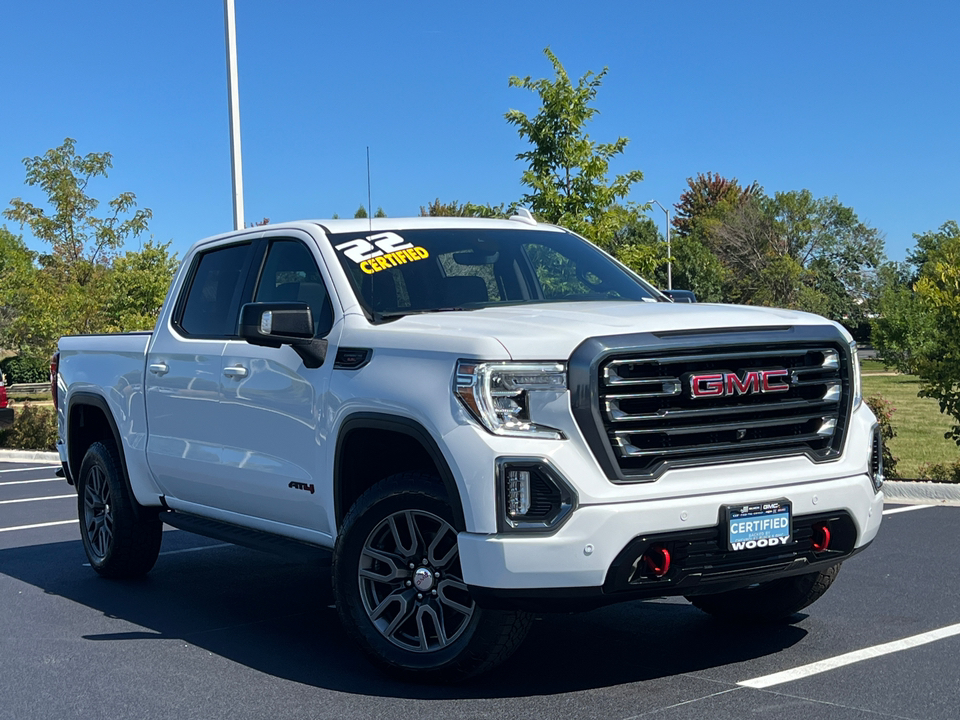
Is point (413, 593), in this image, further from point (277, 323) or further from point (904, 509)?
point (904, 509)

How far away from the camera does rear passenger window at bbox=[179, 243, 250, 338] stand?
6684 millimetres

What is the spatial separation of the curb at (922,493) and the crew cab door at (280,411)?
6.20m

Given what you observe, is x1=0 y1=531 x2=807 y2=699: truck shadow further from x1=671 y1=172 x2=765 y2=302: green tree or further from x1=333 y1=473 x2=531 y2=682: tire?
x1=671 y1=172 x2=765 y2=302: green tree

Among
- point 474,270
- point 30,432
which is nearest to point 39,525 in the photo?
point 474,270

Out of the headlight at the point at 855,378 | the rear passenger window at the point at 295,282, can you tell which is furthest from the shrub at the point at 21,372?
the headlight at the point at 855,378

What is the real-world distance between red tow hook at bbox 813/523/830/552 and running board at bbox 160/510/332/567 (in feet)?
7.51

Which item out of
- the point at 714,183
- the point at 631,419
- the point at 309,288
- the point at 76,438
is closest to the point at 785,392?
the point at 631,419

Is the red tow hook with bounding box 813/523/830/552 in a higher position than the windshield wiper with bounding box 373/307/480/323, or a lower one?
lower

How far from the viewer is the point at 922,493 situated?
33.8 ft

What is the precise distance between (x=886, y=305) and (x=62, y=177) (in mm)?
29862

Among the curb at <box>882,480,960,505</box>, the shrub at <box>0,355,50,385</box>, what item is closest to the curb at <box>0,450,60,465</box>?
the curb at <box>882,480,960,505</box>

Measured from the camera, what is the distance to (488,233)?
6496 mm

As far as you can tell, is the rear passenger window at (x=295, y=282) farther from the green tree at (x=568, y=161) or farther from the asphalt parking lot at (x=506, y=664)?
the green tree at (x=568, y=161)

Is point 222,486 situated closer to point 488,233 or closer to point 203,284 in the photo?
point 203,284
